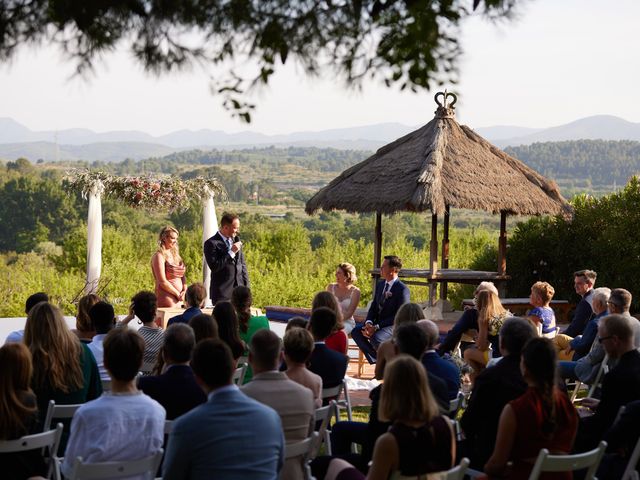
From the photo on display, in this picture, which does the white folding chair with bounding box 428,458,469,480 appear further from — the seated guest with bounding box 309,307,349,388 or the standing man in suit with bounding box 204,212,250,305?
the standing man in suit with bounding box 204,212,250,305

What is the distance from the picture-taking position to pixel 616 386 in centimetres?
518

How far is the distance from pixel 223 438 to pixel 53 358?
1.49m

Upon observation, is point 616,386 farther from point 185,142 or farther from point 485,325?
point 185,142

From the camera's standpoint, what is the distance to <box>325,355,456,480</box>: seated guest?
152 inches

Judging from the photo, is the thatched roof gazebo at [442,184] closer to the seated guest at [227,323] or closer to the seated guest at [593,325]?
the seated guest at [593,325]

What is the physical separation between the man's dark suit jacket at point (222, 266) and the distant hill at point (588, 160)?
230ft

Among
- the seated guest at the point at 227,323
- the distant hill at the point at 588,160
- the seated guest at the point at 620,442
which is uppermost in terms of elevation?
the distant hill at the point at 588,160

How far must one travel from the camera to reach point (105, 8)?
5.38m

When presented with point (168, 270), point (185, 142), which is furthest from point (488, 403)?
point (185, 142)

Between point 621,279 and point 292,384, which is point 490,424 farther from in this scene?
point 621,279

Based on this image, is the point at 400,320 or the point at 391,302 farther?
the point at 391,302

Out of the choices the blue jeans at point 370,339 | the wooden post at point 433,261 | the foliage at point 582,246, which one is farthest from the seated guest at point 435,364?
the foliage at point 582,246

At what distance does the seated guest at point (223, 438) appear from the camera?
12.2 ft

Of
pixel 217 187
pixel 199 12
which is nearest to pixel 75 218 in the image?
pixel 217 187
